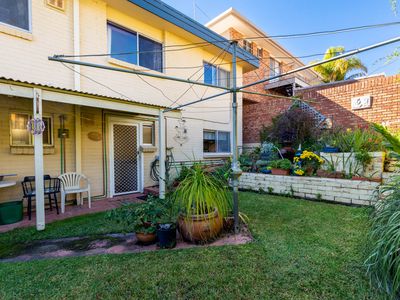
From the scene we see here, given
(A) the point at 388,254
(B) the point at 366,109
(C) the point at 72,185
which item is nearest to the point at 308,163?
(B) the point at 366,109

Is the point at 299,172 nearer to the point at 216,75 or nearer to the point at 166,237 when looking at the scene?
the point at 166,237

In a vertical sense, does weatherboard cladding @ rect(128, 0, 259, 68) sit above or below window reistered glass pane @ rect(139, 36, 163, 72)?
above

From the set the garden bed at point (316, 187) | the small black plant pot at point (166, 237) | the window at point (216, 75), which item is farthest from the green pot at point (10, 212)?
the window at point (216, 75)

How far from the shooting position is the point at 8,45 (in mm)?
4320

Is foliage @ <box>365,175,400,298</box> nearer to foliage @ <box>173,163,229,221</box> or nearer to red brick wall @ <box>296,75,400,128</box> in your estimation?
foliage @ <box>173,163,229,221</box>

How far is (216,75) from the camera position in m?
9.13

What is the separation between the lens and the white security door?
6086mm

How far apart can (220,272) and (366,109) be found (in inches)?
314

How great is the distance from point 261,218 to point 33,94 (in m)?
4.70

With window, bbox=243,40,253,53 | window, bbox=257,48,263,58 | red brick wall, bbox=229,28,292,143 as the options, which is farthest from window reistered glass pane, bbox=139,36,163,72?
window, bbox=257,48,263,58

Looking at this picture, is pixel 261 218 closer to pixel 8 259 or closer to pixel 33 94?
pixel 8 259

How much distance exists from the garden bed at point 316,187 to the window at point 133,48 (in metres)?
4.83

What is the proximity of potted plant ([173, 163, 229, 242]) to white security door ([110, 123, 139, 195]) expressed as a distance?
3.57 meters

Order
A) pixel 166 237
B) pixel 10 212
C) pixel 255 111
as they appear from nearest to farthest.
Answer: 1. pixel 166 237
2. pixel 10 212
3. pixel 255 111
